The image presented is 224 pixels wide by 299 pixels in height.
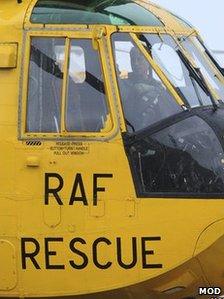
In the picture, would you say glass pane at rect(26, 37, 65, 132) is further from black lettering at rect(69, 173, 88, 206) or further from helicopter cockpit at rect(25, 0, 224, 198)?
black lettering at rect(69, 173, 88, 206)

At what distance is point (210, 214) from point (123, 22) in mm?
1654

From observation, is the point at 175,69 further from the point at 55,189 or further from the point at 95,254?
the point at 95,254

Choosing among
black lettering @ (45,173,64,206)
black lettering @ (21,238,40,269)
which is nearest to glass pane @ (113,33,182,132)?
black lettering @ (45,173,64,206)

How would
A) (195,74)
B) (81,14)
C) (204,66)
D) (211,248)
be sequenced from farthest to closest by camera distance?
(204,66) < (195,74) < (81,14) < (211,248)

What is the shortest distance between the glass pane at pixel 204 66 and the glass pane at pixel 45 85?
1075 millimetres

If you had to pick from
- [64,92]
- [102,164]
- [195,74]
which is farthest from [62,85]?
[195,74]

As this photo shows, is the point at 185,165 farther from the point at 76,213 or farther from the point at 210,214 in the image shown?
the point at 76,213

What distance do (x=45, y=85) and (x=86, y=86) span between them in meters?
0.32

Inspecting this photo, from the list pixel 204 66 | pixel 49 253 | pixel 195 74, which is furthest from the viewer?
pixel 204 66

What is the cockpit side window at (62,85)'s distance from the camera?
16.9 feet

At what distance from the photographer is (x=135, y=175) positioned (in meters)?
5.03

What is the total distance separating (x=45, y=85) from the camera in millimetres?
5188

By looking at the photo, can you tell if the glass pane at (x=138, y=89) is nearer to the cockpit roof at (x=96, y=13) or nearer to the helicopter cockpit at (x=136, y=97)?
the helicopter cockpit at (x=136, y=97)

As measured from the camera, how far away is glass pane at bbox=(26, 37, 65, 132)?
5152 mm
